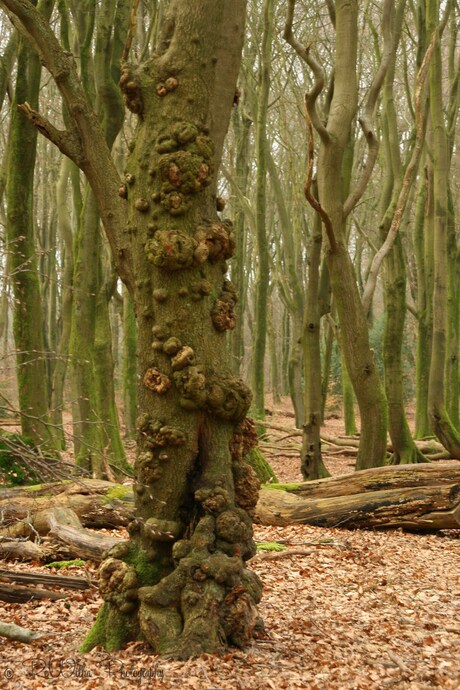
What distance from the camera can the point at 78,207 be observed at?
12.9 metres

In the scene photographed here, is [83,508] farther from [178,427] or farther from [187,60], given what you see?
[187,60]

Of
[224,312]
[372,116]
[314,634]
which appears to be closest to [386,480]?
[314,634]

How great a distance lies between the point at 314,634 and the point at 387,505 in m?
3.60

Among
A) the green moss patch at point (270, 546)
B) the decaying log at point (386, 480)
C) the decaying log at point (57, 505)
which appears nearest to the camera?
the green moss patch at point (270, 546)

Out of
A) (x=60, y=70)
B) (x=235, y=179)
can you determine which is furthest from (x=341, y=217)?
(x=235, y=179)

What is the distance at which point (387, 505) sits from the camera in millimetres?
7598

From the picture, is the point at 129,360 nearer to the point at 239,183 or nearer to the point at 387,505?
the point at 387,505

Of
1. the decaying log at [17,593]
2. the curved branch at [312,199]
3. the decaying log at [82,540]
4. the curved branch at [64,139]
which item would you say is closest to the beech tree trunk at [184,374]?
the curved branch at [64,139]

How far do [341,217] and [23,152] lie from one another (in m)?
4.28

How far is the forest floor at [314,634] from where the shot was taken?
3443 millimetres

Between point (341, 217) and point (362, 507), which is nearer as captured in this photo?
point (362, 507)

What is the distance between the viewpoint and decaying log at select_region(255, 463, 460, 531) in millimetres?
7562

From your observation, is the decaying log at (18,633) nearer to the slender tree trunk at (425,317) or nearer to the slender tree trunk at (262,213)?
the slender tree trunk at (425,317)

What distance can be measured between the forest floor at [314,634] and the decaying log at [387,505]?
0.59m
